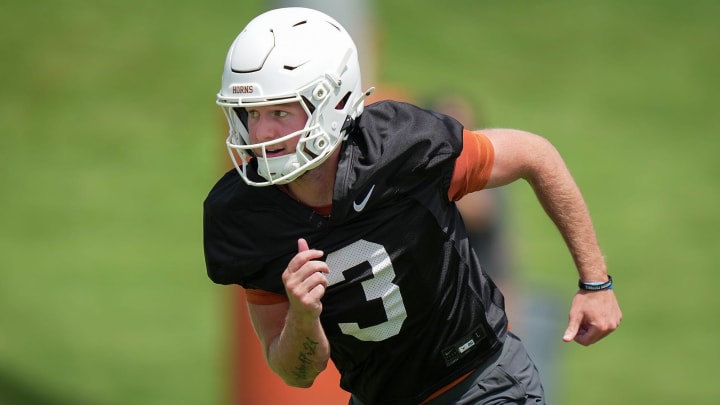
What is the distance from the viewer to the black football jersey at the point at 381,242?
3760mm

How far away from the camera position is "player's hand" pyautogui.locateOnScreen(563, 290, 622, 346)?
397cm

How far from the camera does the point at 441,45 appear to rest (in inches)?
555

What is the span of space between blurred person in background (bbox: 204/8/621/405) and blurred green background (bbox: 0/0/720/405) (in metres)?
4.42

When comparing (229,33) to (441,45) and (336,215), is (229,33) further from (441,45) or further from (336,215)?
(336,215)

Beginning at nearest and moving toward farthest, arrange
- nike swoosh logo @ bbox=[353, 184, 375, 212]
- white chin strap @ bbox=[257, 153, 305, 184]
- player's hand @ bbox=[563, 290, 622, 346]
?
1. white chin strap @ bbox=[257, 153, 305, 184]
2. nike swoosh logo @ bbox=[353, 184, 375, 212]
3. player's hand @ bbox=[563, 290, 622, 346]

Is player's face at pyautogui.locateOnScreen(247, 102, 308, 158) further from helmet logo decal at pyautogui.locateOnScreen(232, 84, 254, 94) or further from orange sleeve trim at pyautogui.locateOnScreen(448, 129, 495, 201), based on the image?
orange sleeve trim at pyautogui.locateOnScreen(448, 129, 495, 201)

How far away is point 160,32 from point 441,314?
10.3m

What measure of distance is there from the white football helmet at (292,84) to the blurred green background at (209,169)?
15.5ft

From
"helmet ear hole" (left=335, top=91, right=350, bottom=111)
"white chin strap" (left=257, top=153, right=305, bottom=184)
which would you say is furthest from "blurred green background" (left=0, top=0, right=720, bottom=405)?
"white chin strap" (left=257, top=153, right=305, bottom=184)

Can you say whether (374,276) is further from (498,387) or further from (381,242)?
(498,387)

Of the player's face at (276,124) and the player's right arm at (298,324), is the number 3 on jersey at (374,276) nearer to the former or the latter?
the player's right arm at (298,324)

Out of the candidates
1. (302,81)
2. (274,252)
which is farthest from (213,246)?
(302,81)

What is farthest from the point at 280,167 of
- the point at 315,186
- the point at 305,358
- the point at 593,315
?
the point at 593,315

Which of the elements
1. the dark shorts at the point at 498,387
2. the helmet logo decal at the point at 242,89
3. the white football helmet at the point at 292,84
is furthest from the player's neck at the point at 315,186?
the dark shorts at the point at 498,387
